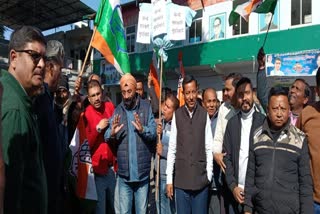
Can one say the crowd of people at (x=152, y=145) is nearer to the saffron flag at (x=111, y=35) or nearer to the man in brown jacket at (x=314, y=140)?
the man in brown jacket at (x=314, y=140)

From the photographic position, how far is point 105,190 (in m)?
3.94

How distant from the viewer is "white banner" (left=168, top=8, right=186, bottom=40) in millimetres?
5871

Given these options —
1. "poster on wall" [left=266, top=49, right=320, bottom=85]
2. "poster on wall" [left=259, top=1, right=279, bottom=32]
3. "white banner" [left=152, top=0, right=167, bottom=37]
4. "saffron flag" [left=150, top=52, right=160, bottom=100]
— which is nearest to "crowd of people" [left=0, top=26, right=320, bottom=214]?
"saffron flag" [left=150, top=52, right=160, bottom=100]

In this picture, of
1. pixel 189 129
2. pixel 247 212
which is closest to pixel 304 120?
pixel 247 212

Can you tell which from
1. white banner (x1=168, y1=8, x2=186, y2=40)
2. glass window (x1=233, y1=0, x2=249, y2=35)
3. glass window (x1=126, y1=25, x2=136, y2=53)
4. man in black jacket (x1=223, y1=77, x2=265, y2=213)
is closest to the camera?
man in black jacket (x1=223, y1=77, x2=265, y2=213)

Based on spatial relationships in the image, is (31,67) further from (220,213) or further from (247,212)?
(220,213)

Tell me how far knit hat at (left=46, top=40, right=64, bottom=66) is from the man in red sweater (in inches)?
41.9

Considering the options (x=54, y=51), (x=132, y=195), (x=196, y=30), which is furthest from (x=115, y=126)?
(x=196, y=30)

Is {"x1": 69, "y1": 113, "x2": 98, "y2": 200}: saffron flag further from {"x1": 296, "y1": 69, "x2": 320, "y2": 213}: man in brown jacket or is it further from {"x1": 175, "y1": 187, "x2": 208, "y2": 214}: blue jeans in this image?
{"x1": 296, "y1": 69, "x2": 320, "y2": 213}: man in brown jacket

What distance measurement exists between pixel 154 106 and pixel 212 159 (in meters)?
2.26

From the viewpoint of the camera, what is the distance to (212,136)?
3873 millimetres

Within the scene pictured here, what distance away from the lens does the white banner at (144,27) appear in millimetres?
5961

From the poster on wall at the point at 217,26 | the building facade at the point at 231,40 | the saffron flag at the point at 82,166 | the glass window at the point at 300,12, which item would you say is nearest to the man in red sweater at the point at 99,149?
the saffron flag at the point at 82,166

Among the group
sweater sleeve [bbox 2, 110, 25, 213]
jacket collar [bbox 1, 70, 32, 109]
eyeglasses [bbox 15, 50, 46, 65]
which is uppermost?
eyeglasses [bbox 15, 50, 46, 65]
